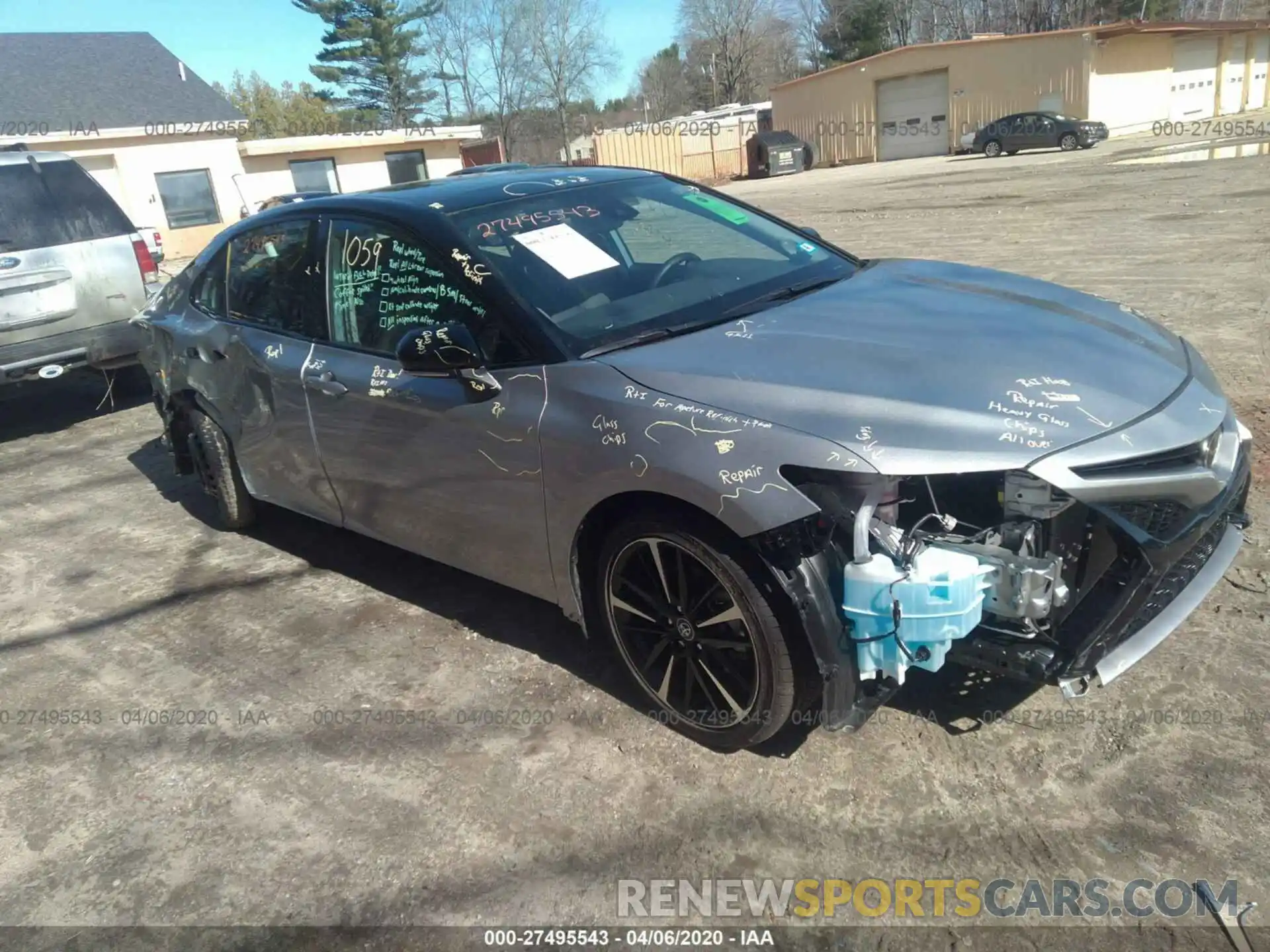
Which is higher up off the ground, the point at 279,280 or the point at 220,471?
the point at 279,280

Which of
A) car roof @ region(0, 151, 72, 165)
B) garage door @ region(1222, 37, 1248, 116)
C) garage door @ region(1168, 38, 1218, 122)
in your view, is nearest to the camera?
car roof @ region(0, 151, 72, 165)

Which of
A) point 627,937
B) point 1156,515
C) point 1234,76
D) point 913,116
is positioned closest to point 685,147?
point 913,116

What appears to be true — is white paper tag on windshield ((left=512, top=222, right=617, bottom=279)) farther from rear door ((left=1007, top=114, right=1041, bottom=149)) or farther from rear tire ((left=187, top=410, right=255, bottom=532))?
rear door ((left=1007, top=114, right=1041, bottom=149))

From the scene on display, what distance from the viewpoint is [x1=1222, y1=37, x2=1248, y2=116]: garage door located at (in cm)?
4372

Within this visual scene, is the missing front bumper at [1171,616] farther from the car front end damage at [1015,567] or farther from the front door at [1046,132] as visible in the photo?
the front door at [1046,132]

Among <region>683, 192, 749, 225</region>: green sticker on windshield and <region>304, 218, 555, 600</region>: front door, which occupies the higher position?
<region>683, 192, 749, 225</region>: green sticker on windshield

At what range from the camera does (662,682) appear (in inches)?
121

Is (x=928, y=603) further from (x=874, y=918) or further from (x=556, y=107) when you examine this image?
(x=556, y=107)

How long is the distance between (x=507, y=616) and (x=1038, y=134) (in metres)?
34.7

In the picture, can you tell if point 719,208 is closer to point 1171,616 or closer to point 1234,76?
point 1171,616

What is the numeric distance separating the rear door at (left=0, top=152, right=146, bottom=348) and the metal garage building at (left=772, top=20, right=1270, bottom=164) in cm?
3650

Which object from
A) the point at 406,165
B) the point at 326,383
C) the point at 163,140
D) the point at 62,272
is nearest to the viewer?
the point at 326,383

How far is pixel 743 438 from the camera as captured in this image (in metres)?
2.56

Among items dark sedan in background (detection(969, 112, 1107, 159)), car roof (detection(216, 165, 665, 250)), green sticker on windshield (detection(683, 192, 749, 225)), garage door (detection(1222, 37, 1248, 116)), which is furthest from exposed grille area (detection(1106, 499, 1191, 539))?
garage door (detection(1222, 37, 1248, 116))
